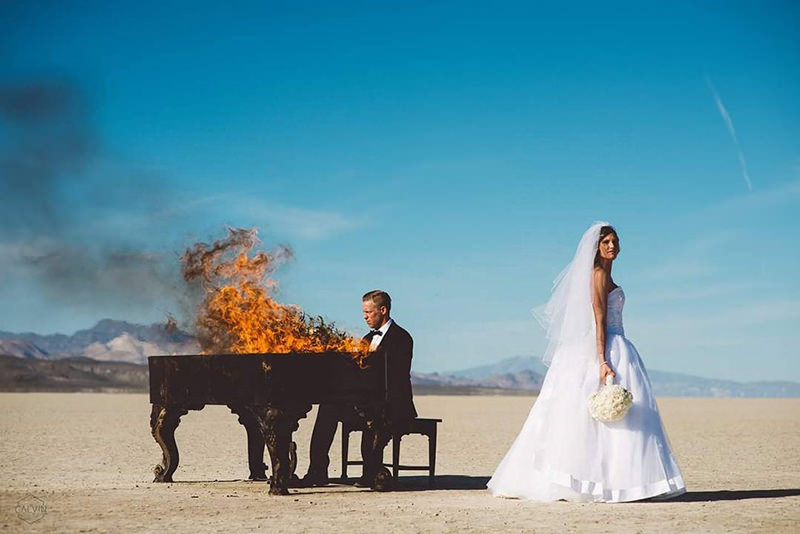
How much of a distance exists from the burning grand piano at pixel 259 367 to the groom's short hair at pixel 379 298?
1.61 feet

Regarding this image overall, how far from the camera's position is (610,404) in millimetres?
10000

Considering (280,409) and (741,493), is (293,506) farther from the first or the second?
(741,493)

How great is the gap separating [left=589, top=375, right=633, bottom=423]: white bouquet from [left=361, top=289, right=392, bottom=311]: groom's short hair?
2.44 m

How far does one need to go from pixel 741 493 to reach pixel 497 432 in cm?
1704

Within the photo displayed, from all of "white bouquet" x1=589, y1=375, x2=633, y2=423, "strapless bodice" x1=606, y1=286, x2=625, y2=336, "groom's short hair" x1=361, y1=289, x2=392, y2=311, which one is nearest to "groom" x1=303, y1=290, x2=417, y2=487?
"groom's short hair" x1=361, y1=289, x2=392, y2=311

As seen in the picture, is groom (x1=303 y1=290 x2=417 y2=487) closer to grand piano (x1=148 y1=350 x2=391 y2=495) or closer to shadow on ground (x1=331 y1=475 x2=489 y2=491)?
grand piano (x1=148 y1=350 x2=391 y2=495)

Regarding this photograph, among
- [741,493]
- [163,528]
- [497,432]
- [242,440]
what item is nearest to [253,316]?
[163,528]

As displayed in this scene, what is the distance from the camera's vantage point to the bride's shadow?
421 inches

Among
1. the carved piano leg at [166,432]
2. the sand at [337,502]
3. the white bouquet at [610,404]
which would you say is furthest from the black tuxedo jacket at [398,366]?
the carved piano leg at [166,432]

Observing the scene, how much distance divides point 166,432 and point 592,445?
4891 mm

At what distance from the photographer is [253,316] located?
11383 mm

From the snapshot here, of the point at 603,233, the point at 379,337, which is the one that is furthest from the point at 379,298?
the point at 603,233

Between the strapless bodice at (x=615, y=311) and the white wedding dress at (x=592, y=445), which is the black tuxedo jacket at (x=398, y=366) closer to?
the white wedding dress at (x=592, y=445)

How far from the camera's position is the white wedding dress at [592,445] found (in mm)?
10086
